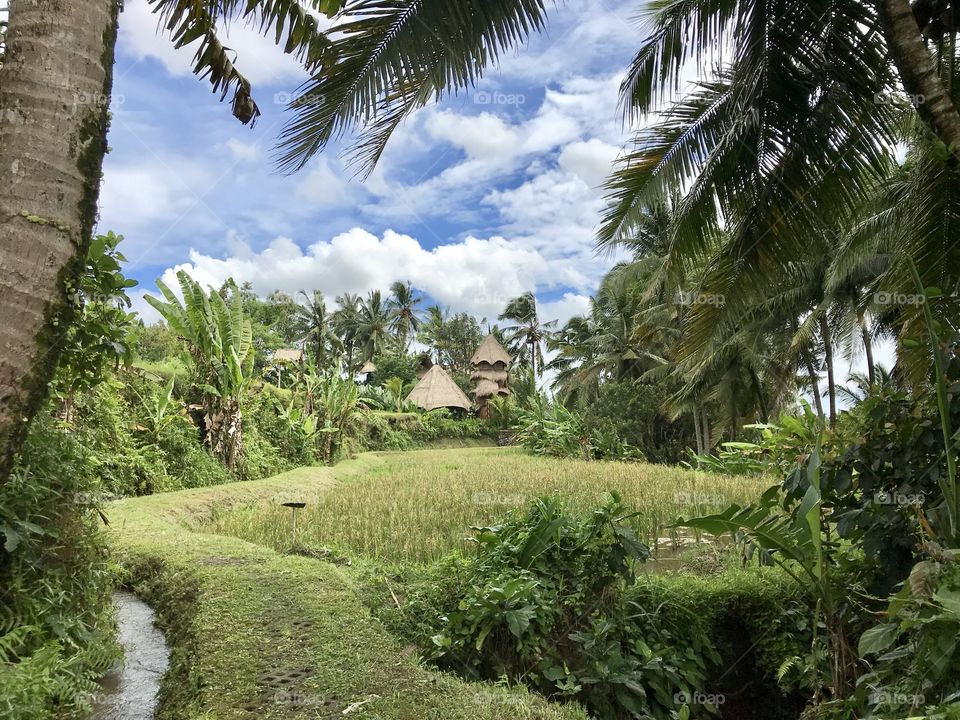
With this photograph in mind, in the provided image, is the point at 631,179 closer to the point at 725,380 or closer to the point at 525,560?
the point at 525,560

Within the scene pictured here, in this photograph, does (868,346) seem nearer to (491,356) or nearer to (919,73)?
(919,73)

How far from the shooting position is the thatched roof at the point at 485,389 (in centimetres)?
3153

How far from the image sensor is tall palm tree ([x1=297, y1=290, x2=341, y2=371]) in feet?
125

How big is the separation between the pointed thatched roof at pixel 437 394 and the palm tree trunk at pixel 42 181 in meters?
26.7

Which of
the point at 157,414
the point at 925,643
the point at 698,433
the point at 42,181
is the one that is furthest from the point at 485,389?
the point at 42,181

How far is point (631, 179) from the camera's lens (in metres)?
5.84

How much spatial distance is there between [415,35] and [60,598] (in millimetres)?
3285

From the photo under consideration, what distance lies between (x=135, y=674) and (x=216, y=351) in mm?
8240

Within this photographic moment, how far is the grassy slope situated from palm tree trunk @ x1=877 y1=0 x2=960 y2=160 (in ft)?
12.5
